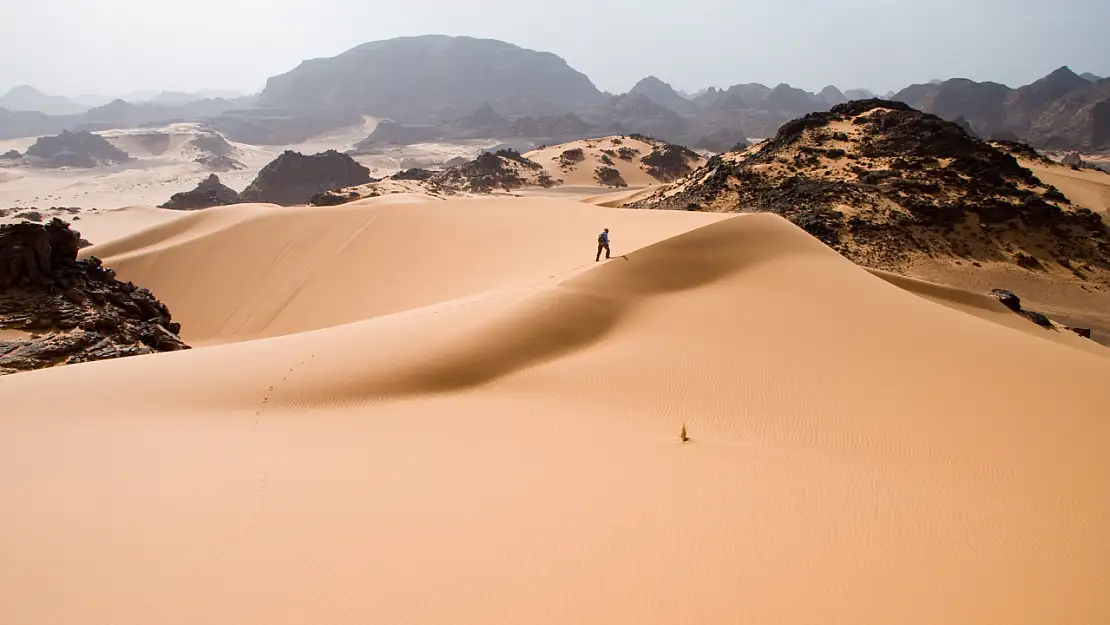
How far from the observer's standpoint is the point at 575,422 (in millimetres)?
Answer: 4844

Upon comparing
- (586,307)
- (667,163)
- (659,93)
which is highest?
(659,93)

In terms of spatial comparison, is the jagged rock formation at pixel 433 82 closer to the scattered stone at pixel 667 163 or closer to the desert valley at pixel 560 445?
the scattered stone at pixel 667 163

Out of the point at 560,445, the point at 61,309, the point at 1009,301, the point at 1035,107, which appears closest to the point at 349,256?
the point at 61,309

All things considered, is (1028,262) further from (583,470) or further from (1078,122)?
(1078,122)

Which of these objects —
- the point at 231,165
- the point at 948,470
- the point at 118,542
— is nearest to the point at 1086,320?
the point at 948,470

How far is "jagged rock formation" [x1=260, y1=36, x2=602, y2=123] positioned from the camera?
14050cm

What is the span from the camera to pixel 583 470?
3.89 metres

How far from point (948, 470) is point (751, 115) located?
12878 cm

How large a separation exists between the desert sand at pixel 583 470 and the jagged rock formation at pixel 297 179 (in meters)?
41.4

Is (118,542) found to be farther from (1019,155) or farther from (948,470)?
(1019,155)

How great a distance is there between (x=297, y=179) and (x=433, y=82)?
121m

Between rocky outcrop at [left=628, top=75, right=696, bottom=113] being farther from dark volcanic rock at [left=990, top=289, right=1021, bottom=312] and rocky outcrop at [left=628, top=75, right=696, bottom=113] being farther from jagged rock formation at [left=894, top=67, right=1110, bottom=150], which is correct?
dark volcanic rock at [left=990, top=289, right=1021, bottom=312]

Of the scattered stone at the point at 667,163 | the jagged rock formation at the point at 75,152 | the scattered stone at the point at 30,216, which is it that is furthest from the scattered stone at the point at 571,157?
the jagged rock formation at the point at 75,152

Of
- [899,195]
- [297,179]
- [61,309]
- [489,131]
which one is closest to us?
[61,309]
